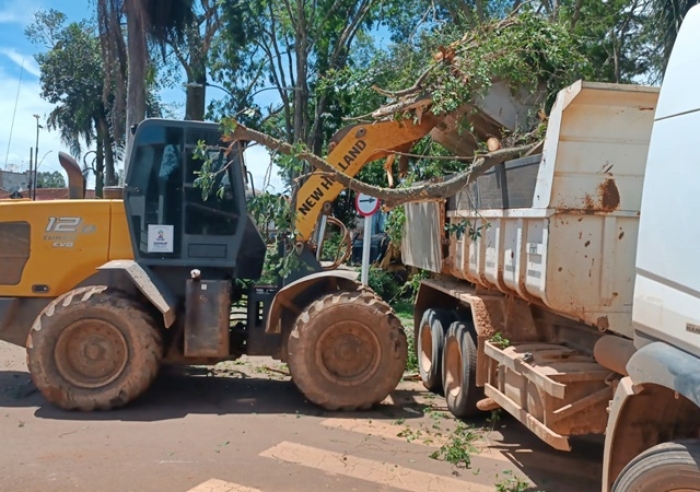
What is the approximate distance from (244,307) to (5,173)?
40286 millimetres

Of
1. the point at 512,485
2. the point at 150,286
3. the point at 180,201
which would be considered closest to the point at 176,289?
the point at 150,286

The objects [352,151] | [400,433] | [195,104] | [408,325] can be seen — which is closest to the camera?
[400,433]

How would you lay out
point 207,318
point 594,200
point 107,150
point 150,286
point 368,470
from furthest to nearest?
point 107,150, point 207,318, point 150,286, point 368,470, point 594,200

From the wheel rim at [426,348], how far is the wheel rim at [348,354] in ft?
→ 4.29

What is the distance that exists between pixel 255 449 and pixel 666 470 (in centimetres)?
381

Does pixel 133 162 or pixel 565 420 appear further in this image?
pixel 133 162

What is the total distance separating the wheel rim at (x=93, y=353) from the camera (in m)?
7.00

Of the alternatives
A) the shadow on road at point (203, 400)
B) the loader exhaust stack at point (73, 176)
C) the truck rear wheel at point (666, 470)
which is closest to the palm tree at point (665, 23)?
the shadow on road at point (203, 400)

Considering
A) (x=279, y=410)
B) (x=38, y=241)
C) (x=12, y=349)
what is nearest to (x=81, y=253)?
(x=38, y=241)

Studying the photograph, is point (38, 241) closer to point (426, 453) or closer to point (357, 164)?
point (357, 164)

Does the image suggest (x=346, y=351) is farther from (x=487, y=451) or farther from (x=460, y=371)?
(x=487, y=451)

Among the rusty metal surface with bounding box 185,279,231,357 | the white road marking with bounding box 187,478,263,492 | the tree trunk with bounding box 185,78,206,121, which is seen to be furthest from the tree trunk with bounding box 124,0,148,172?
the white road marking with bounding box 187,478,263,492

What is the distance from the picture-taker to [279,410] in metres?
7.26

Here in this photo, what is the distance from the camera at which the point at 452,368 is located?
7492 millimetres
